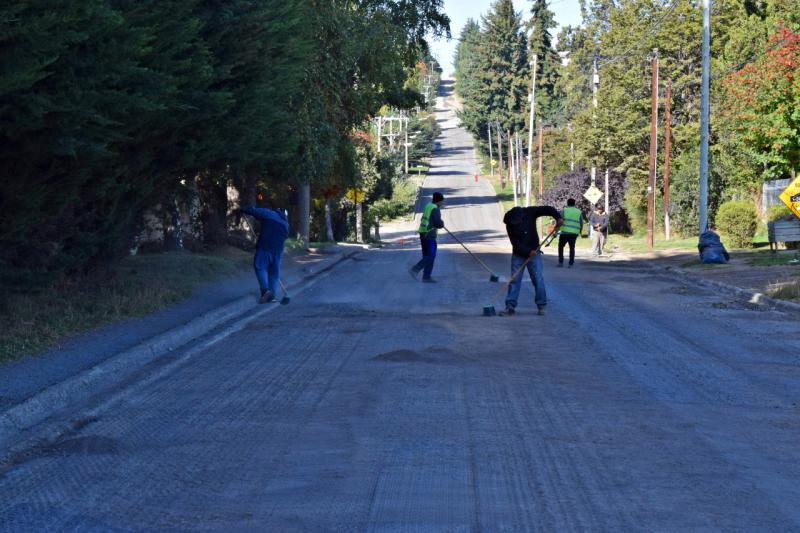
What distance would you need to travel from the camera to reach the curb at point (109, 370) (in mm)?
7953

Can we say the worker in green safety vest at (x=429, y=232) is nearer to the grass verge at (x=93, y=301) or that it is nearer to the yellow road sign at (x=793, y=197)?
the grass verge at (x=93, y=301)

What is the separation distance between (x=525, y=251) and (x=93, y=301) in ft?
21.6

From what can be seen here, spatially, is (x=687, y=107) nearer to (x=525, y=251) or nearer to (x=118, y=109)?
(x=525, y=251)

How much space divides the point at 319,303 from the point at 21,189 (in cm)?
733

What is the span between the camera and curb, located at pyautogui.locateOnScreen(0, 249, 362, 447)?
7.95 meters

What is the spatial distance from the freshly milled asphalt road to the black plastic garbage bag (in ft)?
44.6

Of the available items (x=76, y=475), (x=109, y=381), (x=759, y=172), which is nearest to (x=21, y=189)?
(x=109, y=381)

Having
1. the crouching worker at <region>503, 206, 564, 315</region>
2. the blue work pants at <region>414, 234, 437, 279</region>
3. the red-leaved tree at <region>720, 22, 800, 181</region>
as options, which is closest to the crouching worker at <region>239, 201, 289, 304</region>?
the crouching worker at <region>503, 206, 564, 315</region>

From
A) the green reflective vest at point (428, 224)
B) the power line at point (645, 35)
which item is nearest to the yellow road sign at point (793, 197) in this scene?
the green reflective vest at point (428, 224)

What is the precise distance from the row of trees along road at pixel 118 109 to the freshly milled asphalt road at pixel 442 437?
2673mm

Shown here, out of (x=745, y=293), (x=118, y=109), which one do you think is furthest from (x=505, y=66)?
(x=118, y=109)

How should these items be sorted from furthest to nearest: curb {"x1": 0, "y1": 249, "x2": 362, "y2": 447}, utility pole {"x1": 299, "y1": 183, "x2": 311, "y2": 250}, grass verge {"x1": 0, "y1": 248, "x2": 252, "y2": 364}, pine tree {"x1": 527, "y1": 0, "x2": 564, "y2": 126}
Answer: pine tree {"x1": 527, "y1": 0, "x2": 564, "y2": 126}
utility pole {"x1": 299, "y1": 183, "x2": 311, "y2": 250}
grass verge {"x1": 0, "y1": 248, "x2": 252, "y2": 364}
curb {"x1": 0, "y1": 249, "x2": 362, "y2": 447}

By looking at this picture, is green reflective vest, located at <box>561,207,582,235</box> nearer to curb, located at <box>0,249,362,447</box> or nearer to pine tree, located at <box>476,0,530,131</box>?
curb, located at <box>0,249,362,447</box>

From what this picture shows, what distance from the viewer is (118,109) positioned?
1160 centimetres
